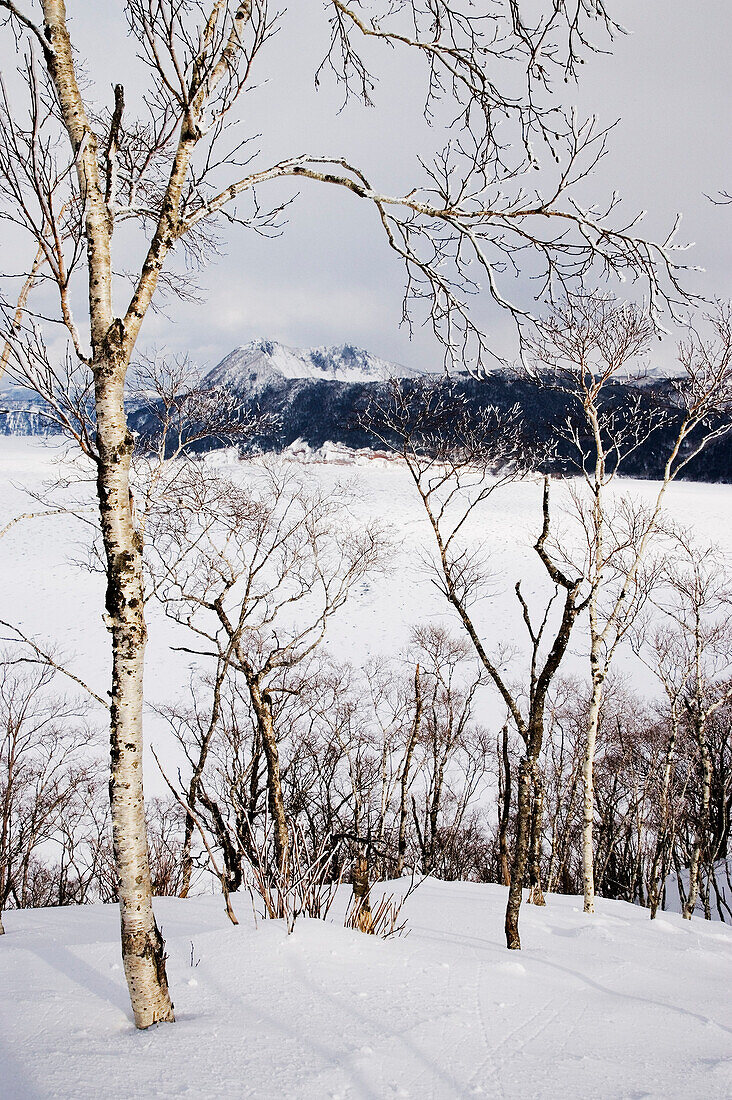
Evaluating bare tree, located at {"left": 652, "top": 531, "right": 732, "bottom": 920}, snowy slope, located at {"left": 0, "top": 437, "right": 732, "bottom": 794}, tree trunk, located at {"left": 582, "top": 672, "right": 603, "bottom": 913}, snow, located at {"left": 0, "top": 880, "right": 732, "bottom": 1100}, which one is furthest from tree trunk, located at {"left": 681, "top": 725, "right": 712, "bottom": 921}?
snow, located at {"left": 0, "top": 880, "right": 732, "bottom": 1100}

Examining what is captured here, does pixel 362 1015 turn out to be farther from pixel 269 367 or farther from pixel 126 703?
pixel 269 367

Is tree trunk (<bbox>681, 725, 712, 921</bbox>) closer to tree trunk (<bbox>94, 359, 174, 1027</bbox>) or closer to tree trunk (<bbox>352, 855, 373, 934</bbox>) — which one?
tree trunk (<bbox>352, 855, 373, 934</bbox>)

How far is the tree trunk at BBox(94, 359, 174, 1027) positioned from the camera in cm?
266

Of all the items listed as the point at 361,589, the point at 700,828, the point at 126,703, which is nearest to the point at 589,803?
the point at 700,828

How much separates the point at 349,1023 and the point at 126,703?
1857 millimetres

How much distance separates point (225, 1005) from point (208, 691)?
83.3ft

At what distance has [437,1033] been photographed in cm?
275

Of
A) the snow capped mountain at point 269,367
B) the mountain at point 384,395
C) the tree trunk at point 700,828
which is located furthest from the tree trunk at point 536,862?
the snow capped mountain at point 269,367

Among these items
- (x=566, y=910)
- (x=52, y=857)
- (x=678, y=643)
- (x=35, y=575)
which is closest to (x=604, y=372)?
(x=566, y=910)

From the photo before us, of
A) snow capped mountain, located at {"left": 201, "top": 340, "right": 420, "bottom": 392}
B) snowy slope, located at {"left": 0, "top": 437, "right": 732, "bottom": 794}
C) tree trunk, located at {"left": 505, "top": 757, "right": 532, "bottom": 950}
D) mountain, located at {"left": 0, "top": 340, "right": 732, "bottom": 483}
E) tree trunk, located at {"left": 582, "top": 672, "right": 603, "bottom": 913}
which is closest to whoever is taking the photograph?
tree trunk, located at {"left": 505, "top": 757, "right": 532, "bottom": 950}

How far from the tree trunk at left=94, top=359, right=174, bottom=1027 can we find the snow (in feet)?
0.83

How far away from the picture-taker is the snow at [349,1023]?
2.24 metres

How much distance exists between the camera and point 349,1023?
9.02 ft

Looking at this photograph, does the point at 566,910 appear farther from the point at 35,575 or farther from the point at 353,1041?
the point at 35,575
